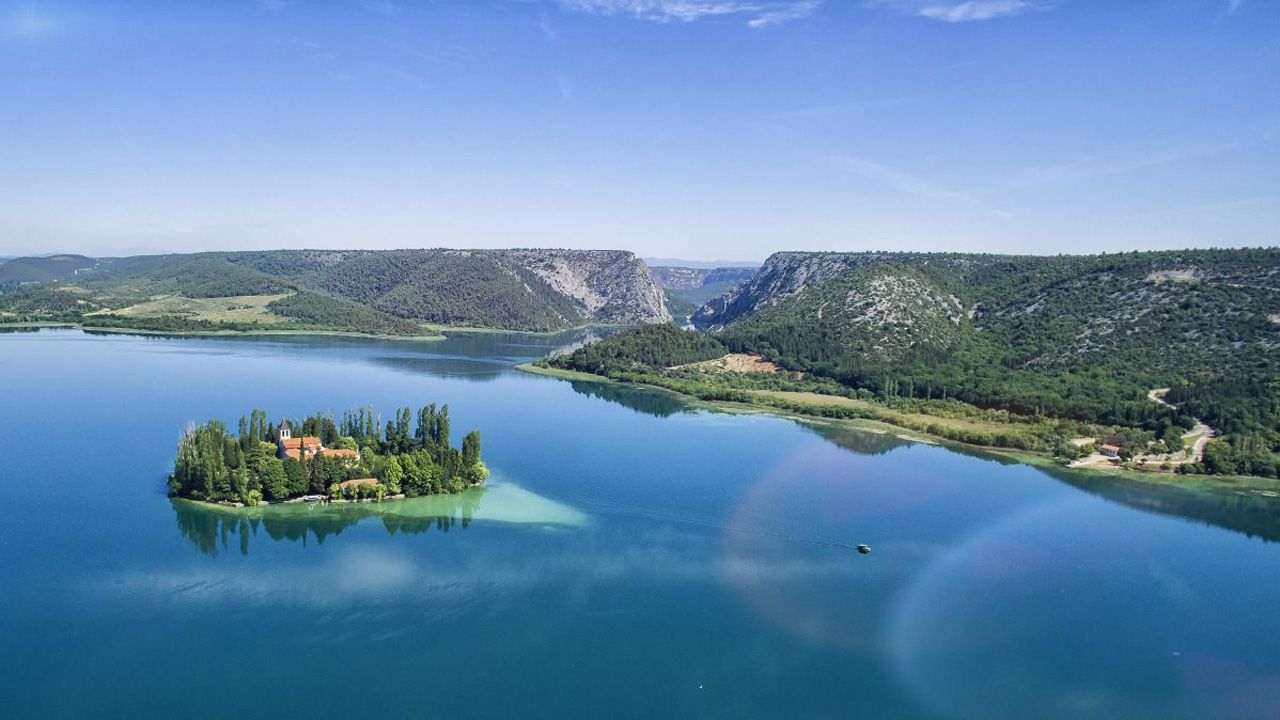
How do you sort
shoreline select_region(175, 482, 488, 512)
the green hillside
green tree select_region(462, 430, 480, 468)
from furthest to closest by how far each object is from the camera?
the green hillside < green tree select_region(462, 430, 480, 468) < shoreline select_region(175, 482, 488, 512)

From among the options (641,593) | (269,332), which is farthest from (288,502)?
(269,332)

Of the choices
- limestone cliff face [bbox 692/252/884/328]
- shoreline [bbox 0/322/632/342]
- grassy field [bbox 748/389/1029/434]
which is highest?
limestone cliff face [bbox 692/252/884/328]

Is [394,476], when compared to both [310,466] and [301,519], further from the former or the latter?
[301,519]

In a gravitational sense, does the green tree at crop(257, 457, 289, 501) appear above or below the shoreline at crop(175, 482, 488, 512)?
above

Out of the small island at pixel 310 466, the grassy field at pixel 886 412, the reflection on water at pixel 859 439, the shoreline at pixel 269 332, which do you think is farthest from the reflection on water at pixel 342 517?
the shoreline at pixel 269 332

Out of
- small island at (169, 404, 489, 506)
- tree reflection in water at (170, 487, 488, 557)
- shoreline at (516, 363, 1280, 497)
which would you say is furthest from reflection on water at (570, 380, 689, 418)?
tree reflection in water at (170, 487, 488, 557)

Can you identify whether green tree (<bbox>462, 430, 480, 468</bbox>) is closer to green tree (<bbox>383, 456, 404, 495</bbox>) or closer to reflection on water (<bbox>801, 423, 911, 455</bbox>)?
green tree (<bbox>383, 456, 404, 495</bbox>)
